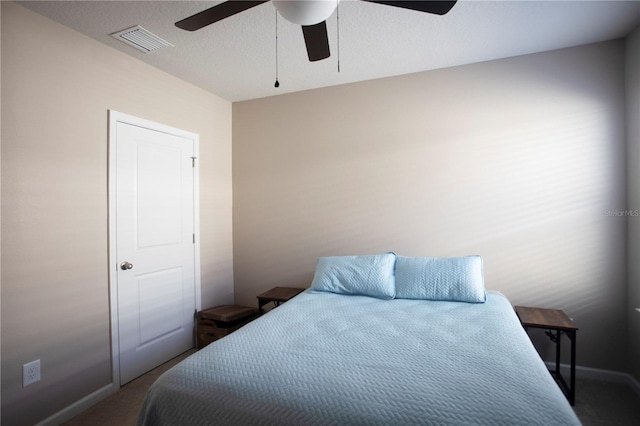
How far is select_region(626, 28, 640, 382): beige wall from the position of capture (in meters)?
2.12

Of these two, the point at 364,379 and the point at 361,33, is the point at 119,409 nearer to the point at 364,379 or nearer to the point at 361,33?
the point at 364,379

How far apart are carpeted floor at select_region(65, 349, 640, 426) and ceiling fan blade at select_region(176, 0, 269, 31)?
237cm

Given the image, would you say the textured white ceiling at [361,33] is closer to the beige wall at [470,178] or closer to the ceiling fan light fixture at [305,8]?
the beige wall at [470,178]

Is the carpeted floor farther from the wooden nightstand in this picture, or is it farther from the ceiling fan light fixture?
the ceiling fan light fixture

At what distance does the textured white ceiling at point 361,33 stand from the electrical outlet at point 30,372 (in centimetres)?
213

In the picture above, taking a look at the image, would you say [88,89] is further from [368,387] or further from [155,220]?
[368,387]

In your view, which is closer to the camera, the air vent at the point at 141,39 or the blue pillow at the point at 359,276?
the air vent at the point at 141,39

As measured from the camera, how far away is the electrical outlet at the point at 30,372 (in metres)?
1.83

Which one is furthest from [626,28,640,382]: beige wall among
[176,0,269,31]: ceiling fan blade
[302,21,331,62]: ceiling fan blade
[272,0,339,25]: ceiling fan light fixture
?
[176,0,269,31]: ceiling fan blade

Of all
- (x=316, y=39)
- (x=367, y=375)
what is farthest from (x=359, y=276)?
(x=316, y=39)

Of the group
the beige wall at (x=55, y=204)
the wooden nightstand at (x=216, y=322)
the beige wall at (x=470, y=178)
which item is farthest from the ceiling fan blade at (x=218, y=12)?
the wooden nightstand at (x=216, y=322)

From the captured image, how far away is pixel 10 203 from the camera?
1778mm

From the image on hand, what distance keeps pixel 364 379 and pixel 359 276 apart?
1.24 metres

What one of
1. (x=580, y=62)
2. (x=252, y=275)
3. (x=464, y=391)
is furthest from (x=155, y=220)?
(x=580, y=62)
